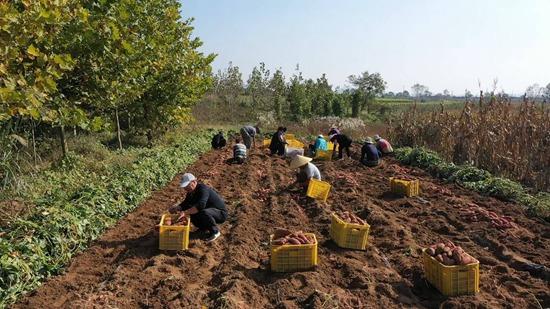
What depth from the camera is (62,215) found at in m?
6.81

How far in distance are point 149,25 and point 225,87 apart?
29.2 metres

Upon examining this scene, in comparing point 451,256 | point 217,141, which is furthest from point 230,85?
point 451,256

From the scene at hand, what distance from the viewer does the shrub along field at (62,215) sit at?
560cm

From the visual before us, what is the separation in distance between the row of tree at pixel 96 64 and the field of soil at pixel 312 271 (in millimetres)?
2368

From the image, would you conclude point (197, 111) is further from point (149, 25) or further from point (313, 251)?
point (313, 251)

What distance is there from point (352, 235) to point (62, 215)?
449 centimetres

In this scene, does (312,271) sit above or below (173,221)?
below

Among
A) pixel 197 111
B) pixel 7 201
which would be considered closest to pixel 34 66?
pixel 7 201

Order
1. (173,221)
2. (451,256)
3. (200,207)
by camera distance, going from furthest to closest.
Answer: (173,221)
(200,207)
(451,256)

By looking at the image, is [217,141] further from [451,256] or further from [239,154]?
[451,256]

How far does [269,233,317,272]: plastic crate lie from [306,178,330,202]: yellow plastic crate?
3927 mm

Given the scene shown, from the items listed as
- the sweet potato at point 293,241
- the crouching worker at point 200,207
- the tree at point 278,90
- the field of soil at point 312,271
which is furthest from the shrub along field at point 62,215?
the tree at point 278,90

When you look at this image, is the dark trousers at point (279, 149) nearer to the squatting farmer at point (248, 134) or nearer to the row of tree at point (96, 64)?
the squatting farmer at point (248, 134)

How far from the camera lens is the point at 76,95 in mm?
11375
